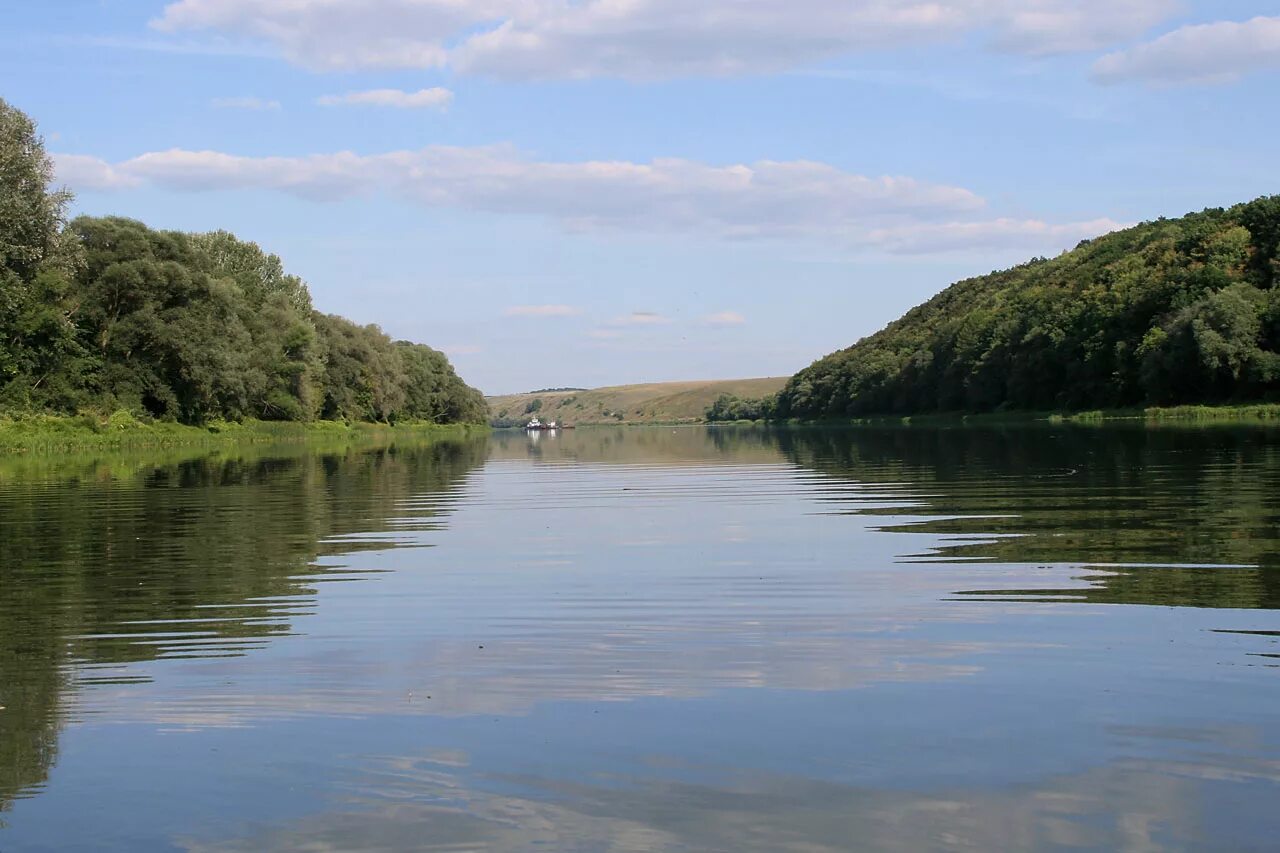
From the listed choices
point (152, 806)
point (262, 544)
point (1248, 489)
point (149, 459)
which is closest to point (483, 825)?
point (152, 806)

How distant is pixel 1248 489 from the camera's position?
23922 millimetres

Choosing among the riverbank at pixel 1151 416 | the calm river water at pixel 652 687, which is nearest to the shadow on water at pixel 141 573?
the calm river water at pixel 652 687

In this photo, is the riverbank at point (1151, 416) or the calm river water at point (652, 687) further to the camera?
the riverbank at point (1151, 416)

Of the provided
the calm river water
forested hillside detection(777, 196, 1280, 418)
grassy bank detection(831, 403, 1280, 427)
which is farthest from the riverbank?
the calm river water

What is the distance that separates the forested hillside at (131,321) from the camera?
64250 millimetres

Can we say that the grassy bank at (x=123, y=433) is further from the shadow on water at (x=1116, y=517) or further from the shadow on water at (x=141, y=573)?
the shadow on water at (x=1116, y=517)

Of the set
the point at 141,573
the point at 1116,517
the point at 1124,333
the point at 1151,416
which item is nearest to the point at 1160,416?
the point at 1151,416

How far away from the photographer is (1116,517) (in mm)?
19922

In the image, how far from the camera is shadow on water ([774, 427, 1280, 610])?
12930mm

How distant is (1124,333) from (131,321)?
275 ft

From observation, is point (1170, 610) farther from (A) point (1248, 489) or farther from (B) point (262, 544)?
(A) point (1248, 489)

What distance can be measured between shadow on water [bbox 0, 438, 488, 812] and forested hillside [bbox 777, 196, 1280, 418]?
77999 mm

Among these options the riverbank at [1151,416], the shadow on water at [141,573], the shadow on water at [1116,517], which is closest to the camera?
the shadow on water at [141,573]

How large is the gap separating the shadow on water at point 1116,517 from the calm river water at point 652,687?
0.12 m
